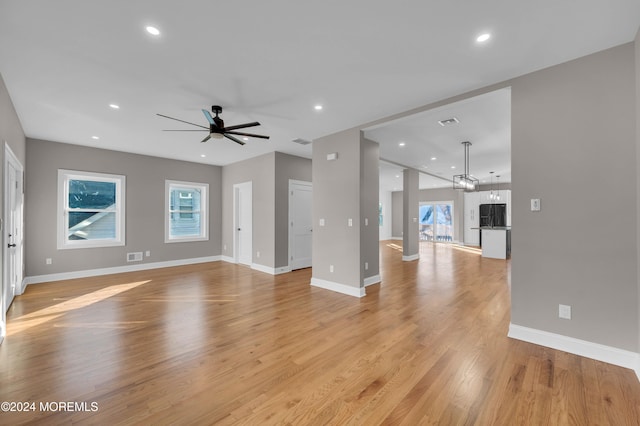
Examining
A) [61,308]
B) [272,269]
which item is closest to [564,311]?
[272,269]

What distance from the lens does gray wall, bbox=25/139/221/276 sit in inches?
205

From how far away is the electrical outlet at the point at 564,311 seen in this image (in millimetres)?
2566

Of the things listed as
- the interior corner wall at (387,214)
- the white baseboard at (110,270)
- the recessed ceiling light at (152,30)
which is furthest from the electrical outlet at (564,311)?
the interior corner wall at (387,214)

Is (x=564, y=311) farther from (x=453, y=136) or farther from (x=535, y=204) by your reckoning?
(x=453, y=136)

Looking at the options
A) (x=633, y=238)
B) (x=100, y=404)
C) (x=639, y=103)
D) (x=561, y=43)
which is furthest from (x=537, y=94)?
(x=100, y=404)

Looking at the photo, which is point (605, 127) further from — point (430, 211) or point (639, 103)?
point (430, 211)

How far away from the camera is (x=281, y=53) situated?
2477 millimetres

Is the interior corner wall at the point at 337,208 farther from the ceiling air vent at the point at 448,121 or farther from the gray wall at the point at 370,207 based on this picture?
the ceiling air vent at the point at 448,121

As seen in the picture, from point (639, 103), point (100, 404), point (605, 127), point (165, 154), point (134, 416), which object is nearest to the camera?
point (134, 416)

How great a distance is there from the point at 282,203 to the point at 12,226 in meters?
4.29

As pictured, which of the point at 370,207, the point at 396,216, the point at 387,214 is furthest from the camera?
the point at 396,216

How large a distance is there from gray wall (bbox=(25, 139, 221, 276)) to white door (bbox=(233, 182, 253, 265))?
843mm

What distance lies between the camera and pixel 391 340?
9.25 ft

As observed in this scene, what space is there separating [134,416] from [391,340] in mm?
2226
